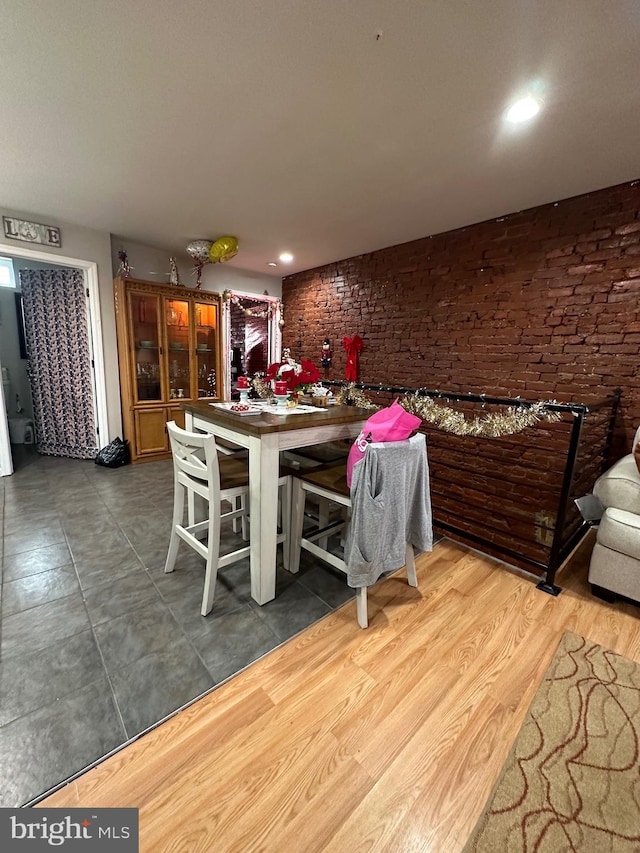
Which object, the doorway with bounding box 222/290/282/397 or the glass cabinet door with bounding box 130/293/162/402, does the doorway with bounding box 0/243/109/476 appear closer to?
the glass cabinet door with bounding box 130/293/162/402

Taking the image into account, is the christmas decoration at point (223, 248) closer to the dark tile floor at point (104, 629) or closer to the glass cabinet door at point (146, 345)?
the glass cabinet door at point (146, 345)

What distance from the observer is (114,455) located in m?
3.77

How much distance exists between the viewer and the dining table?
1604 mm

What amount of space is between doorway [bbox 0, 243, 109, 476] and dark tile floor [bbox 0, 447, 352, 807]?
4.45 ft

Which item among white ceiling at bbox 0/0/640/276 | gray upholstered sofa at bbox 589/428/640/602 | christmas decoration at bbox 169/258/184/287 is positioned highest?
white ceiling at bbox 0/0/640/276

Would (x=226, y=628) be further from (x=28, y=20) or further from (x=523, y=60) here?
(x=523, y=60)

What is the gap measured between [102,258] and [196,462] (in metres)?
3.34

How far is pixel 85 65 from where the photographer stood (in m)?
1.54

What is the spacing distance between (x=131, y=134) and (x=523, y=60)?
2100 mm

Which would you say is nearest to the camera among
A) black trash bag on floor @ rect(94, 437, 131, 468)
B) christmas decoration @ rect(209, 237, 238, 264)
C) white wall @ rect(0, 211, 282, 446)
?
white wall @ rect(0, 211, 282, 446)

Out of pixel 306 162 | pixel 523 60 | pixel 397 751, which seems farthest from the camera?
pixel 306 162

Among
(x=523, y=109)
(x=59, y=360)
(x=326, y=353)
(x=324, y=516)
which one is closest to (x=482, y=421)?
(x=324, y=516)

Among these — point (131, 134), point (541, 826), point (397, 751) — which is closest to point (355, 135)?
point (131, 134)

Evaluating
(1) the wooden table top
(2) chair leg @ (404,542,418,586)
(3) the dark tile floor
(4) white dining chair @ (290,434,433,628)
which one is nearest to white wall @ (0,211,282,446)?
(3) the dark tile floor
